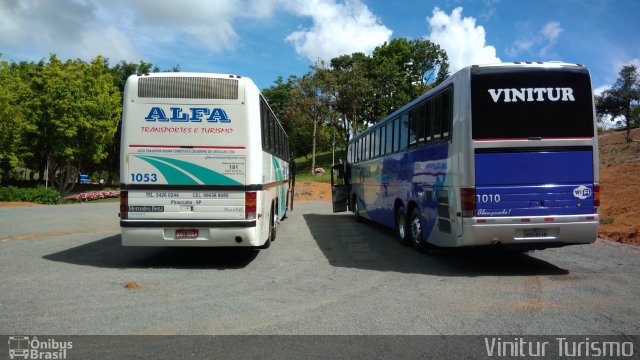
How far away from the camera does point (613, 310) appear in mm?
5637

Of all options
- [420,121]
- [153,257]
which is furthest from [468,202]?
[153,257]

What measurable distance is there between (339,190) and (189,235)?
1145cm

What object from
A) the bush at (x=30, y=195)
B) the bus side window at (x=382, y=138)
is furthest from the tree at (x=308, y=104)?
the bus side window at (x=382, y=138)

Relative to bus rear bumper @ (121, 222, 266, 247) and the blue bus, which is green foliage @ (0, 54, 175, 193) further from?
the blue bus

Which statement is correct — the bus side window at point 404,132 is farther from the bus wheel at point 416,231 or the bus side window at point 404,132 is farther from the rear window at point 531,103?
the rear window at point 531,103

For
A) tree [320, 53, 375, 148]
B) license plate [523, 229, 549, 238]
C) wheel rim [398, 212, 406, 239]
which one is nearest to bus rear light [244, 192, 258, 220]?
wheel rim [398, 212, 406, 239]

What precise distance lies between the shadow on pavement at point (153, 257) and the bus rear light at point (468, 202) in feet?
13.2

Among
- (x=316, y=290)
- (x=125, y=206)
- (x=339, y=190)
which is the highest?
(x=339, y=190)

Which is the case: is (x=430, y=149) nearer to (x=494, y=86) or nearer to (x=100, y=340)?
(x=494, y=86)

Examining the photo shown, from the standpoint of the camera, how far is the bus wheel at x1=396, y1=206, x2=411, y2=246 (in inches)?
427

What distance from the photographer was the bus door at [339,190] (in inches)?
736

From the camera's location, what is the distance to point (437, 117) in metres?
8.74

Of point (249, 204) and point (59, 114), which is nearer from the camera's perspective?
point (249, 204)

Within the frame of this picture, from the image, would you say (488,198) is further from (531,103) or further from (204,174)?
(204,174)
